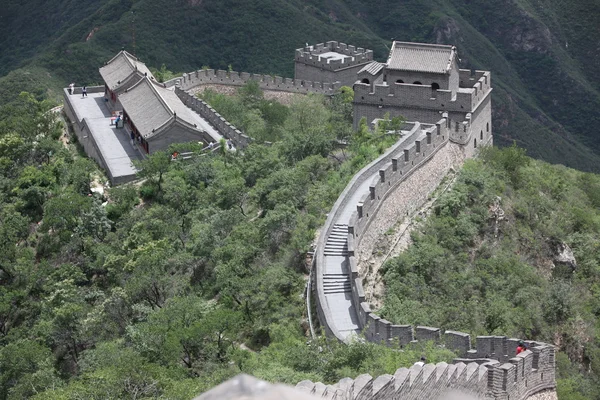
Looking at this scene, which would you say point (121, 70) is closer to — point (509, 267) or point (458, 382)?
point (509, 267)

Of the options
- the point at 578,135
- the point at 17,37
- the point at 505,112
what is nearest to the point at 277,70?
the point at 505,112

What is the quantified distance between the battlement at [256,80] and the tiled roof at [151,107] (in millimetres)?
3484

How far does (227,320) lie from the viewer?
23812 mm

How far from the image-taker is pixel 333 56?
4997 cm

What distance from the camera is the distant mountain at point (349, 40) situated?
3314 inches

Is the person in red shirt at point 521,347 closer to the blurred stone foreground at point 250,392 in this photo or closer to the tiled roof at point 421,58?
the blurred stone foreground at point 250,392

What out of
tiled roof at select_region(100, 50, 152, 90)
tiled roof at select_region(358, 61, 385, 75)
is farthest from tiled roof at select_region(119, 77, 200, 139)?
tiled roof at select_region(358, 61, 385, 75)

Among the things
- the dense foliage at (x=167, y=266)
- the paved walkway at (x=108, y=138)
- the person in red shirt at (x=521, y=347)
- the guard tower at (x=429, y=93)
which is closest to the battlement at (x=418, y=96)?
the guard tower at (x=429, y=93)

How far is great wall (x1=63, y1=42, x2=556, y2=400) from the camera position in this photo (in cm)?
1644

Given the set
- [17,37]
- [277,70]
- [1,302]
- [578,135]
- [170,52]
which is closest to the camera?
[1,302]

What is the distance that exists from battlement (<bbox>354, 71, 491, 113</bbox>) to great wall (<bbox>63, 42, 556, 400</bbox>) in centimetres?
4

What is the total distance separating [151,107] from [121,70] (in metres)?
6.73

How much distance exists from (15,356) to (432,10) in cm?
9018

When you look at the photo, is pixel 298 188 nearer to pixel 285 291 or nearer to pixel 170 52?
pixel 285 291
